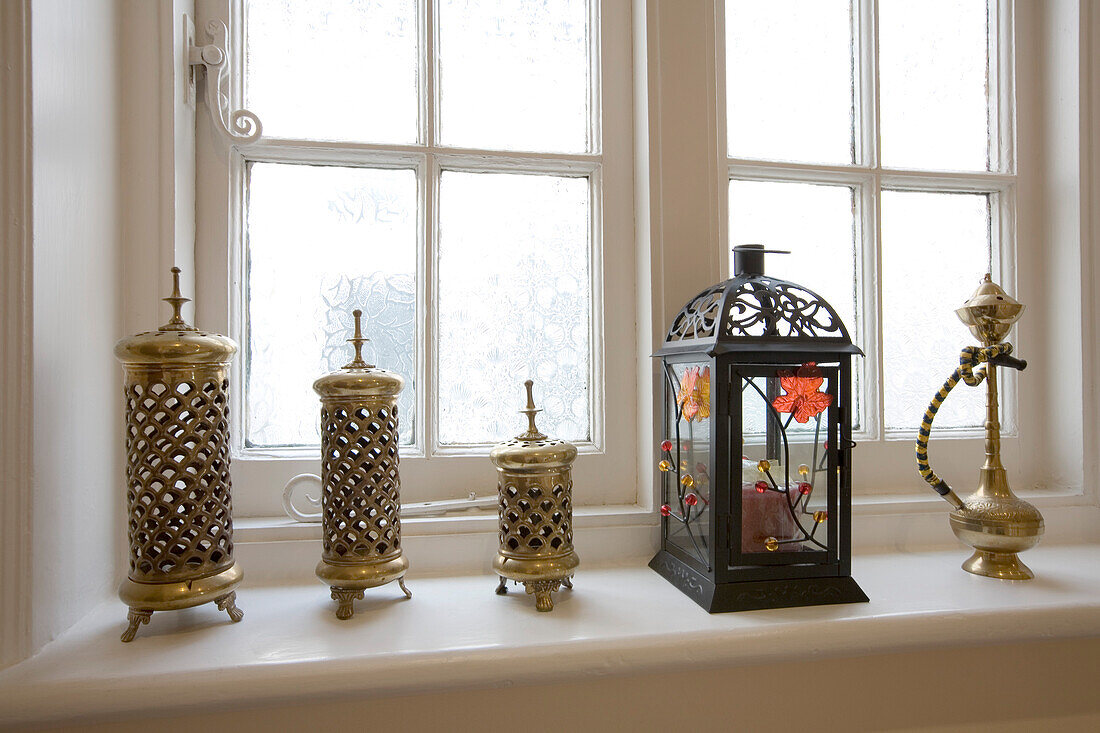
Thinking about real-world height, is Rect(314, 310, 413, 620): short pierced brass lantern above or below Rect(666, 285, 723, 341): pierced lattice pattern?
below

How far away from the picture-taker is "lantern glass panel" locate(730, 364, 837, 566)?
0.88 meters

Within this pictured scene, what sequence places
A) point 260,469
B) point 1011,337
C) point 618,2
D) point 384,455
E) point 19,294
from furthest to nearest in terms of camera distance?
point 1011,337 < point 618,2 < point 260,469 < point 384,455 < point 19,294

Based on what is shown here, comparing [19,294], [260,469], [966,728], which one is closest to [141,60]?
[19,294]

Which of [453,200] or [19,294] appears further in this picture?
[453,200]

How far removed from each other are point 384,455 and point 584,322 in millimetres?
459

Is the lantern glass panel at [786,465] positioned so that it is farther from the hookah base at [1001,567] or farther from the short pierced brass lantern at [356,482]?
the short pierced brass lantern at [356,482]

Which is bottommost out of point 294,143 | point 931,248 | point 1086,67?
point 931,248

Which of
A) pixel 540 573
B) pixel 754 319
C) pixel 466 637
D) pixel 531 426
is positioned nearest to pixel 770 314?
pixel 754 319

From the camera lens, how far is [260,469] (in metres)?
1.09

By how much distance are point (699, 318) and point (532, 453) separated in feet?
0.98

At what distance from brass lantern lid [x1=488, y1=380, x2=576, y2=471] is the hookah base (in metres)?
0.67

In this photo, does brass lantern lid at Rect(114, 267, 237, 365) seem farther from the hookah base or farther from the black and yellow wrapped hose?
the hookah base

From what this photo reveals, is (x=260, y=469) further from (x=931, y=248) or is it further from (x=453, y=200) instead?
(x=931, y=248)

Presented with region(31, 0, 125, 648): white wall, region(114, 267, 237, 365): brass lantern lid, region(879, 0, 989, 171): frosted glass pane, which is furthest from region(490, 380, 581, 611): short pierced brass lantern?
region(879, 0, 989, 171): frosted glass pane
